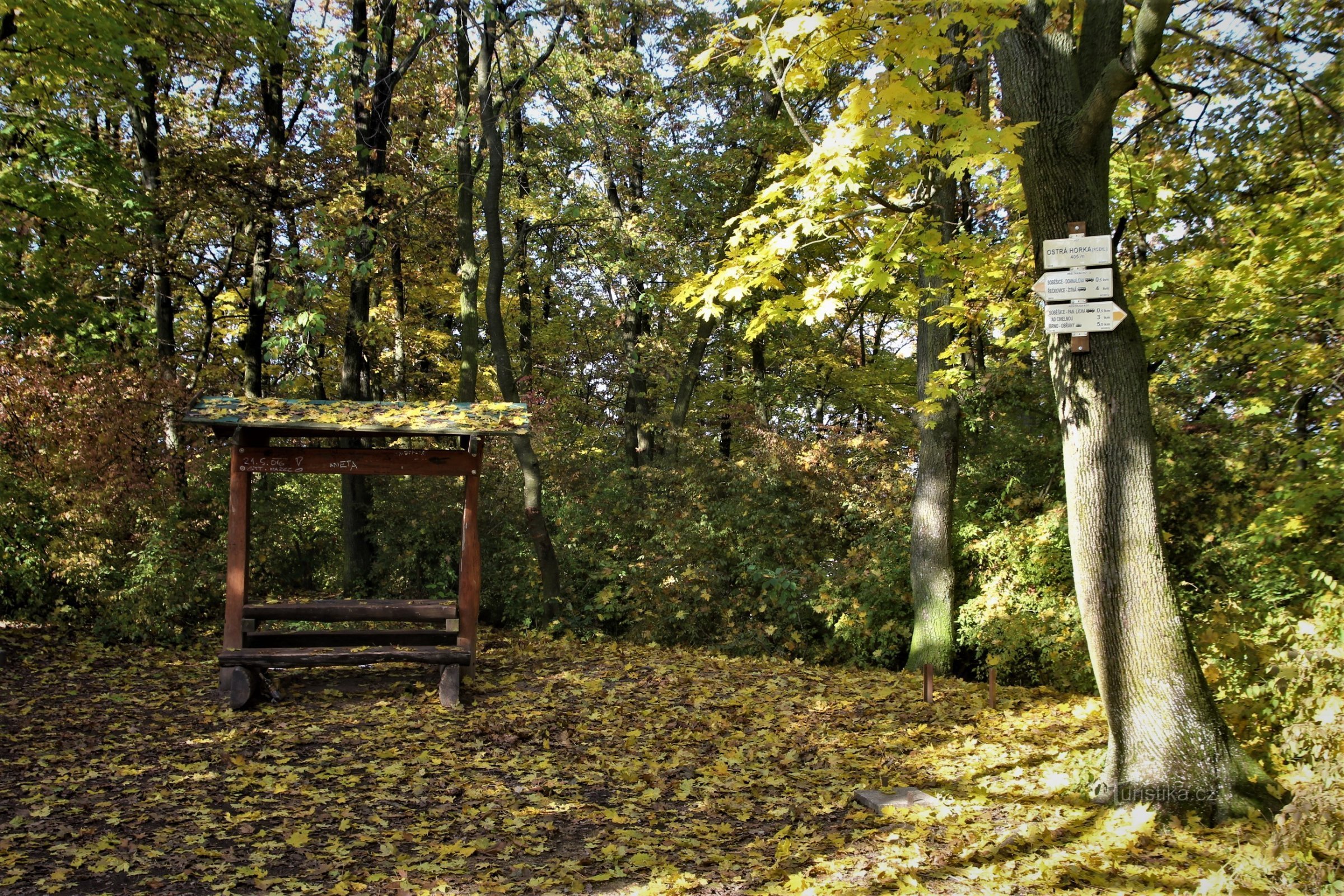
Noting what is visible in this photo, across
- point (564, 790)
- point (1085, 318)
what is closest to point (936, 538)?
point (1085, 318)

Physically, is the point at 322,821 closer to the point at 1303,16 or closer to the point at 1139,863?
the point at 1139,863

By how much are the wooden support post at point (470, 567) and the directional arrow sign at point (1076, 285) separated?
5286 millimetres

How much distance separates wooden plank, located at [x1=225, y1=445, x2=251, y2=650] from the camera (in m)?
7.77

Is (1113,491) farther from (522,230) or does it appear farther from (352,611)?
(522,230)

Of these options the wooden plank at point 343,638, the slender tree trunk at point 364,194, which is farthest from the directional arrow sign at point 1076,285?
the slender tree trunk at point 364,194

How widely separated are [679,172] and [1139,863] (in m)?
12.9

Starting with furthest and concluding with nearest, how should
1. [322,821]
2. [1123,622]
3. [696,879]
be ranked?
1. [322,821]
2. [1123,622]
3. [696,879]

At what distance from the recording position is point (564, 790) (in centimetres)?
571

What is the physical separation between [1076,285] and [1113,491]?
3.70 feet

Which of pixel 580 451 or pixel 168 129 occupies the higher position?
pixel 168 129

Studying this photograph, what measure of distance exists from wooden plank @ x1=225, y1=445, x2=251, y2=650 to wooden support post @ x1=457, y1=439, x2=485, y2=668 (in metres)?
1.94

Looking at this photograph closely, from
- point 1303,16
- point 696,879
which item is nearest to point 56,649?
point 696,879

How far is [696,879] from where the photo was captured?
165 inches

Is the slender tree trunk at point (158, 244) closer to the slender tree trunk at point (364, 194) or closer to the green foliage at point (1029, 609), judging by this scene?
the slender tree trunk at point (364, 194)
